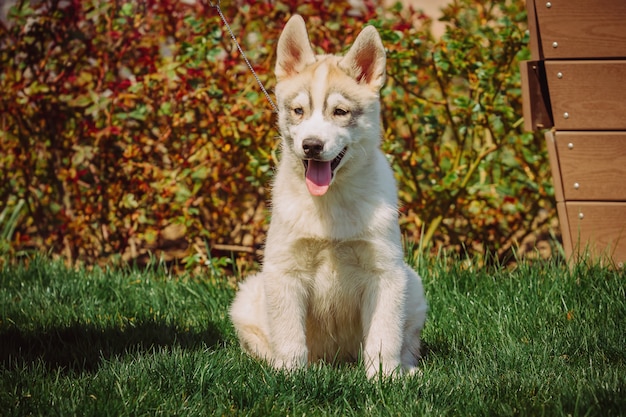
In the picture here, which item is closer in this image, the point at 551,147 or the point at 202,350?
the point at 202,350

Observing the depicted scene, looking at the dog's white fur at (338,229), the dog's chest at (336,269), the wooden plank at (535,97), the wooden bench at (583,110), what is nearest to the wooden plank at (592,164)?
the wooden bench at (583,110)

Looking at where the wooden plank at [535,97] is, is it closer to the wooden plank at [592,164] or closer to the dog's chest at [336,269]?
the wooden plank at [592,164]

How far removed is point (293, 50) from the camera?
357 cm

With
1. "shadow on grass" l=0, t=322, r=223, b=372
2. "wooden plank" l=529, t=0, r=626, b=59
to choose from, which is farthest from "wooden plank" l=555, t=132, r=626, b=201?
"shadow on grass" l=0, t=322, r=223, b=372

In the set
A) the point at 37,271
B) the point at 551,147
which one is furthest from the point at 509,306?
the point at 37,271

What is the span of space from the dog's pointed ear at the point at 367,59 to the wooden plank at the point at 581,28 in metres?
1.45

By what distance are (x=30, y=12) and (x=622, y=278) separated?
162 inches

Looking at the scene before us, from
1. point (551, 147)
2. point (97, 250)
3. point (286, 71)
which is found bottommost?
point (97, 250)

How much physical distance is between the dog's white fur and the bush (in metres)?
1.57

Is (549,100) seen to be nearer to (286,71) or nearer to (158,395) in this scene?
(286,71)

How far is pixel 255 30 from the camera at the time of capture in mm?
5375

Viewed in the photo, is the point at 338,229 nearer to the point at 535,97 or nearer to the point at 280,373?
the point at 280,373

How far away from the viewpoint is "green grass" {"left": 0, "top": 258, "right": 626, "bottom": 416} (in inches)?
112

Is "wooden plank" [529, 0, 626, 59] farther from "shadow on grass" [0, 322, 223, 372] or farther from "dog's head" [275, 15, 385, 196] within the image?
"shadow on grass" [0, 322, 223, 372]
